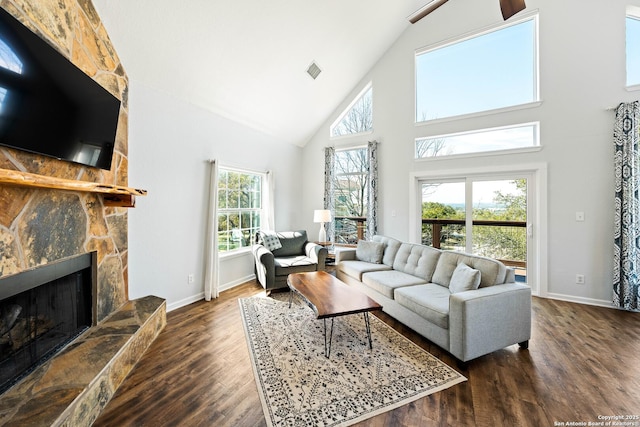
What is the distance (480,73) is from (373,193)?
262 centimetres

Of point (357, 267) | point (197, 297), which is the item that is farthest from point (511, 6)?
point (197, 297)

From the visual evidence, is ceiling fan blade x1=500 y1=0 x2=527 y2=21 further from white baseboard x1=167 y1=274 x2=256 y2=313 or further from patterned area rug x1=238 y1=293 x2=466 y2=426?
white baseboard x1=167 y1=274 x2=256 y2=313

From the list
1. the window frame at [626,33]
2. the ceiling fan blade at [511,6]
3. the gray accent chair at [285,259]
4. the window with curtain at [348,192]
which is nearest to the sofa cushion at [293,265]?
the gray accent chair at [285,259]

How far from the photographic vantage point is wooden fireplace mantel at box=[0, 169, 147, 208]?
47.1 inches

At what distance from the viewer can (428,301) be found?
7.85 feet

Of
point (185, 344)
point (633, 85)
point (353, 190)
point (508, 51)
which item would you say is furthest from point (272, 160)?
point (633, 85)

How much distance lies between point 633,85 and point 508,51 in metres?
1.59

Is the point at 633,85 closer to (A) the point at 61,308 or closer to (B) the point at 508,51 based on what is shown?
(B) the point at 508,51

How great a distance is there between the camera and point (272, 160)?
5.02 metres

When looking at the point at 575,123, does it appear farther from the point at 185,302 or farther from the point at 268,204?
the point at 185,302

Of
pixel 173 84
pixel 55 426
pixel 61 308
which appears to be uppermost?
pixel 173 84

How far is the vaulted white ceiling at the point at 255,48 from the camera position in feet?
8.17

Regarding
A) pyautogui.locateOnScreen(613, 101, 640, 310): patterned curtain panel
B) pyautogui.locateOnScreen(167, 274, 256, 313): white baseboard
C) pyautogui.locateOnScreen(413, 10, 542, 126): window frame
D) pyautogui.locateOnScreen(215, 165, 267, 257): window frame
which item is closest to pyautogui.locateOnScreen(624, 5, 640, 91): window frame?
pyautogui.locateOnScreen(613, 101, 640, 310): patterned curtain panel

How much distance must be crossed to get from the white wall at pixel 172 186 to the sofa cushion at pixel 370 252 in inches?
82.1
